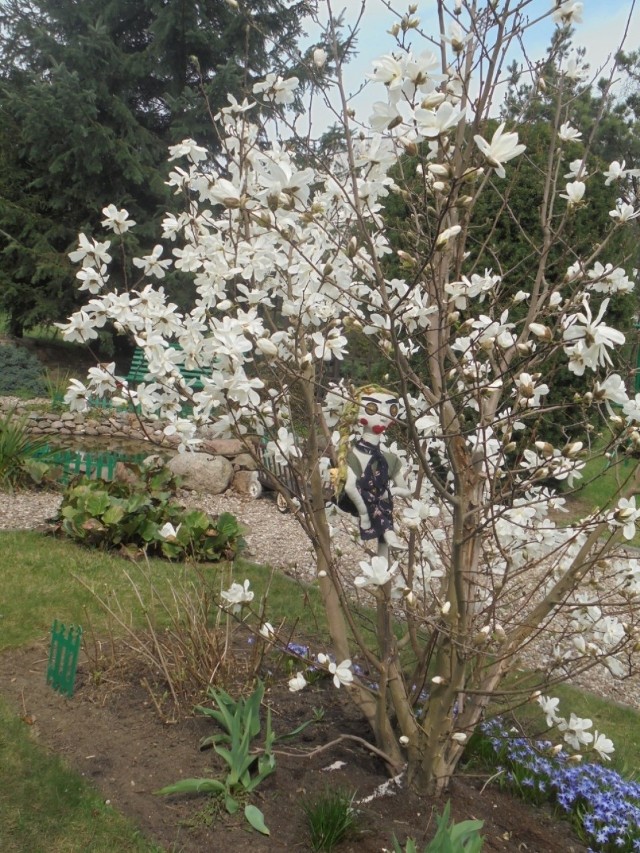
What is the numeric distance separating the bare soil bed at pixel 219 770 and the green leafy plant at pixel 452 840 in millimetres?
339

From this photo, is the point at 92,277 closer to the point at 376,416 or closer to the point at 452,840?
the point at 376,416

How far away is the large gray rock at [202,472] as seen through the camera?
23.2ft

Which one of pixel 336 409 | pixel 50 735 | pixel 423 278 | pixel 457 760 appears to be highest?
pixel 423 278

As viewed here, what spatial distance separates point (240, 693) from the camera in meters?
3.12

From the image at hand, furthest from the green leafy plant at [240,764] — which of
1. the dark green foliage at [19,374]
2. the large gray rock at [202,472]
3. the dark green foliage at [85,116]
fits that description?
the dark green foliage at [85,116]

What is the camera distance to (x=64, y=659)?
3137 mm

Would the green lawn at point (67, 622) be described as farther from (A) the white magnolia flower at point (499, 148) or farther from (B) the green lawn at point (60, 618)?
(A) the white magnolia flower at point (499, 148)

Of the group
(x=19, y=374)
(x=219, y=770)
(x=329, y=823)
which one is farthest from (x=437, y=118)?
(x=19, y=374)

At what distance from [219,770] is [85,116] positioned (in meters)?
11.7

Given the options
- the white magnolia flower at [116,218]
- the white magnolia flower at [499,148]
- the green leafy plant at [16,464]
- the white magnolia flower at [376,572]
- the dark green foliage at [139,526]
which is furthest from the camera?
the green leafy plant at [16,464]

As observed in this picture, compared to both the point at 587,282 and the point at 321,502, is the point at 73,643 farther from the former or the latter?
the point at 587,282

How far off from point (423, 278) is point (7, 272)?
11.8 m

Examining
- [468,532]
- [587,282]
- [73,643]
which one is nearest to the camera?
[468,532]

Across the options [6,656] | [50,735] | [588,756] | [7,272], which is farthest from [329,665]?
[7,272]
